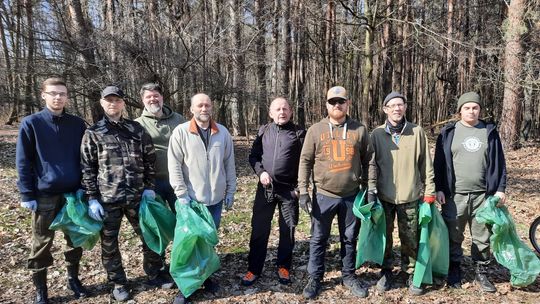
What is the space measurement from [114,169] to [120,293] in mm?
1275

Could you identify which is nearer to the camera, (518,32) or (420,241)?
(420,241)

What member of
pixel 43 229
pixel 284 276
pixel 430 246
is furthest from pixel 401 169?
pixel 43 229

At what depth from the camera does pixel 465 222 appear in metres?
3.91

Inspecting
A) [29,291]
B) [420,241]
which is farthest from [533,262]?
[29,291]

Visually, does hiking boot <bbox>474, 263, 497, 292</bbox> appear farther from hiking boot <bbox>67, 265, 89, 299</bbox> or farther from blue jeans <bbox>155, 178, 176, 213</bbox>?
hiking boot <bbox>67, 265, 89, 299</bbox>

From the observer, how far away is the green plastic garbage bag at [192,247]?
139 inches

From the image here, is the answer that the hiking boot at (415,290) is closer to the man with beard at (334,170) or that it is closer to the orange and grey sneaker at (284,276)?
the man with beard at (334,170)

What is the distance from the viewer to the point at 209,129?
378 cm

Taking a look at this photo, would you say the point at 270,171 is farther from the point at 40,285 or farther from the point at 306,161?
the point at 40,285

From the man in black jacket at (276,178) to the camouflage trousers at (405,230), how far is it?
38.6 inches

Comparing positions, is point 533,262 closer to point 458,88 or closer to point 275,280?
point 275,280

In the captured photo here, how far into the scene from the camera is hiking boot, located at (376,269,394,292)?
397 centimetres

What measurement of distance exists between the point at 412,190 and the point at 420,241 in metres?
0.54

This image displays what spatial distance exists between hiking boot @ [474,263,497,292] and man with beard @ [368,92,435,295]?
67 centimetres
